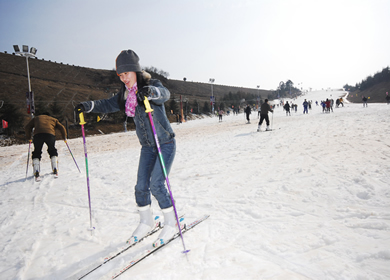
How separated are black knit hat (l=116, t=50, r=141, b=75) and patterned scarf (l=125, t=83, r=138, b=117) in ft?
0.59

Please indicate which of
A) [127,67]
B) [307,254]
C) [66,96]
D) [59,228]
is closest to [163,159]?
[127,67]

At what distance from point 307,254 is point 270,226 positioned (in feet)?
1.96

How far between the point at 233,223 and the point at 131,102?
1943mm

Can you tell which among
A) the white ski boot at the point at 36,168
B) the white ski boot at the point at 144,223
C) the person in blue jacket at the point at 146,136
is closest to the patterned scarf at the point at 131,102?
the person in blue jacket at the point at 146,136

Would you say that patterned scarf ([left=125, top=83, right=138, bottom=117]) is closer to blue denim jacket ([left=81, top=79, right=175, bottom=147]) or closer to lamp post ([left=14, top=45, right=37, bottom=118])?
blue denim jacket ([left=81, top=79, right=175, bottom=147])

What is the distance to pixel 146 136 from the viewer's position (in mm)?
2359

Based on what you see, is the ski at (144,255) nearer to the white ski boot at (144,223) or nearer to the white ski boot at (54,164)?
the white ski boot at (144,223)

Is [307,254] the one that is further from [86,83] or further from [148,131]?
[86,83]

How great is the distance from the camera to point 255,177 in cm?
459

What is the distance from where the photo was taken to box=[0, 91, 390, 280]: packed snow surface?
1964 millimetres

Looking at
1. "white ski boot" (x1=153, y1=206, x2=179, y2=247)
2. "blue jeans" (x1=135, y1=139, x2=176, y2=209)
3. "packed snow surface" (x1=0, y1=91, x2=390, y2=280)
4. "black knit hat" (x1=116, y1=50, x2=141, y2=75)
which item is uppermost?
"black knit hat" (x1=116, y1=50, x2=141, y2=75)

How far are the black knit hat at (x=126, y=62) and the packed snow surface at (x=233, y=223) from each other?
→ 1.94m

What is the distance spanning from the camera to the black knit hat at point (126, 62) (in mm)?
2309

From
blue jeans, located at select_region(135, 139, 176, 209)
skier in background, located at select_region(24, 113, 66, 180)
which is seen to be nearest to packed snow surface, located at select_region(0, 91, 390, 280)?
blue jeans, located at select_region(135, 139, 176, 209)
